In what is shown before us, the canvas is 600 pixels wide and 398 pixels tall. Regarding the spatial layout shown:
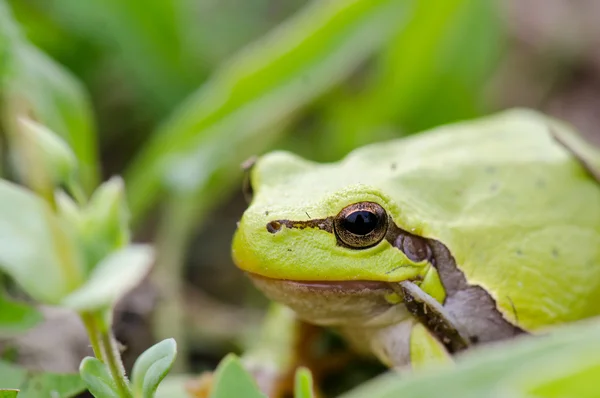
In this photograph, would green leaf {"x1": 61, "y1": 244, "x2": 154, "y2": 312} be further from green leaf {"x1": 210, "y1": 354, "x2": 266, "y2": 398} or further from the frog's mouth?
the frog's mouth

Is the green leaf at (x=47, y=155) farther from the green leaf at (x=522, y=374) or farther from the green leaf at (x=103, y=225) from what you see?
the green leaf at (x=522, y=374)

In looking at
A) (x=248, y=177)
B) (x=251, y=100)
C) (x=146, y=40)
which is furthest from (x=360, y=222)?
(x=146, y=40)

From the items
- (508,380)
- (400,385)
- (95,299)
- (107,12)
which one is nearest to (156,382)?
(95,299)

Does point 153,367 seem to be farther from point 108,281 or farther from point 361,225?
point 361,225

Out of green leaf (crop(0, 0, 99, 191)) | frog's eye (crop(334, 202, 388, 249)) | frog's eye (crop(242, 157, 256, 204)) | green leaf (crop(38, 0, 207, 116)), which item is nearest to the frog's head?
frog's eye (crop(334, 202, 388, 249))

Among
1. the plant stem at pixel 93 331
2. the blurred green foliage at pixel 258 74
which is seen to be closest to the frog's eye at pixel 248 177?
the blurred green foliage at pixel 258 74

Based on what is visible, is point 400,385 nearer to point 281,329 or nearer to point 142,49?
point 281,329
